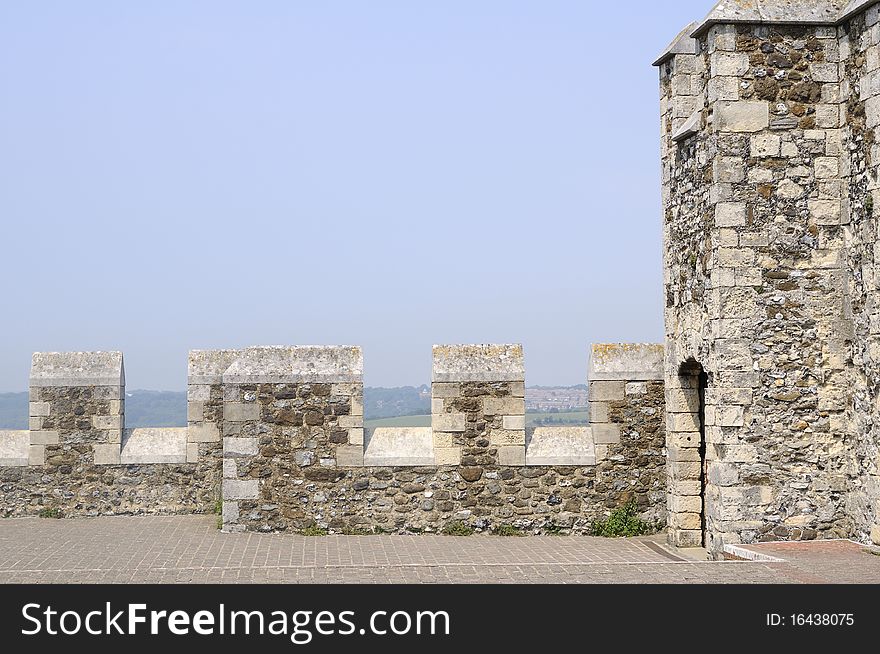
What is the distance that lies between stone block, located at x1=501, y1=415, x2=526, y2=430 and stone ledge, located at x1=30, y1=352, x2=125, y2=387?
16.3 ft

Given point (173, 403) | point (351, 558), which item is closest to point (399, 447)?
point (351, 558)

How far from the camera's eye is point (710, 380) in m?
11.3

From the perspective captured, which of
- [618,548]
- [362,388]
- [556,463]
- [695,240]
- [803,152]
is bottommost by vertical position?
[618,548]

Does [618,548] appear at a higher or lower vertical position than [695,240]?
lower

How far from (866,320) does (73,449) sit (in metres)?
9.36

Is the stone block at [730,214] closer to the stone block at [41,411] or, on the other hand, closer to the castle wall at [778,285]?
the castle wall at [778,285]

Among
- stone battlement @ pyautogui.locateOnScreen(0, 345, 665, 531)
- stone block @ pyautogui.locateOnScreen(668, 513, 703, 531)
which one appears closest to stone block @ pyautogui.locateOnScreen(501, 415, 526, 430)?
stone battlement @ pyautogui.locateOnScreen(0, 345, 665, 531)

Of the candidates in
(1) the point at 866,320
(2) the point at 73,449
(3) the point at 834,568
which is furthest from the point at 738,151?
(2) the point at 73,449

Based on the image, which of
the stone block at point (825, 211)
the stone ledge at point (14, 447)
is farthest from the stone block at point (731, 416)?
the stone ledge at point (14, 447)

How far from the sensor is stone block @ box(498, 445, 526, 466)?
42.5 feet

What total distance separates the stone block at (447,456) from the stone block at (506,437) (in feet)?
1.30

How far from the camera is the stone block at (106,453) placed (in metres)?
14.5

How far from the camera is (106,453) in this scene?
1455 centimetres

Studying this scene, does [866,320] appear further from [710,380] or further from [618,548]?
[618,548]
